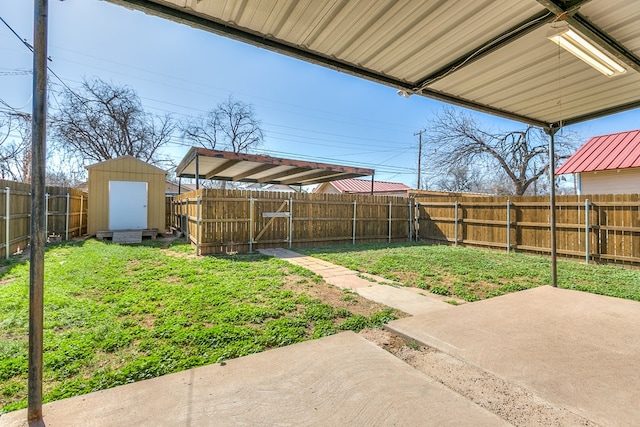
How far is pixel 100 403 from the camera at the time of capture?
173 cm

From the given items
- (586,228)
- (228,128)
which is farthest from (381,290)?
(228,128)

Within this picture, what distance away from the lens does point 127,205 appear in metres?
11.0

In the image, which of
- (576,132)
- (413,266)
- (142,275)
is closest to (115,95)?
(142,275)

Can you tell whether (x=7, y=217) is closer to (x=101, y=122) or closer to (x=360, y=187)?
(x=101, y=122)

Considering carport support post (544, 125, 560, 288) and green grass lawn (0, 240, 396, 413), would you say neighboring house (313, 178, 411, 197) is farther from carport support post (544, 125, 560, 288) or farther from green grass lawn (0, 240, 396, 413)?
green grass lawn (0, 240, 396, 413)

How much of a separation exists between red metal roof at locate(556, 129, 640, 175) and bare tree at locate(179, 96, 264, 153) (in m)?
22.5

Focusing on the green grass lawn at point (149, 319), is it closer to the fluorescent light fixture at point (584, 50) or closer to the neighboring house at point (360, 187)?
the fluorescent light fixture at point (584, 50)

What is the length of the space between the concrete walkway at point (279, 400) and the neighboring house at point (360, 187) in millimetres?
19836

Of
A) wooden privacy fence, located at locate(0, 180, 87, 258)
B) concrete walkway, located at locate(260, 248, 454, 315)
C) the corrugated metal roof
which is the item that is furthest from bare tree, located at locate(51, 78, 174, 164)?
concrete walkway, located at locate(260, 248, 454, 315)

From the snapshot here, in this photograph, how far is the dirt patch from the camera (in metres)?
1.61

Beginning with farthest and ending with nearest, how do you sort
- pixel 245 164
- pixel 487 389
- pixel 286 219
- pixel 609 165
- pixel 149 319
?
pixel 245 164
pixel 609 165
pixel 286 219
pixel 149 319
pixel 487 389

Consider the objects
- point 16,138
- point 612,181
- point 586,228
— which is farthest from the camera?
point 16,138

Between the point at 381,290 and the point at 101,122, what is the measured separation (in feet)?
77.4

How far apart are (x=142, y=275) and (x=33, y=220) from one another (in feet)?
13.6
